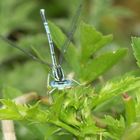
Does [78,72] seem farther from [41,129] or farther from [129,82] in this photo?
[129,82]

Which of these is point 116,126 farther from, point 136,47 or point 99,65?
point 99,65

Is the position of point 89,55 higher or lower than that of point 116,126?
higher

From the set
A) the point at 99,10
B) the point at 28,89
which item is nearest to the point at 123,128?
the point at 28,89

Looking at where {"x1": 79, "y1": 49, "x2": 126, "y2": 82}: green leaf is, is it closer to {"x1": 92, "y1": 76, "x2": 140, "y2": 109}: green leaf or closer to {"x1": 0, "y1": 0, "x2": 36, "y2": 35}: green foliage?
{"x1": 92, "y1": 76, "x2": 140, "y2": 109}: green leaf

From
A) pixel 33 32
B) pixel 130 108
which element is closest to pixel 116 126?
pixel 130 108

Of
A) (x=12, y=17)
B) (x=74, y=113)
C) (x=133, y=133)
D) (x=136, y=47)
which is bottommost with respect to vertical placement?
(x=133, y=133)

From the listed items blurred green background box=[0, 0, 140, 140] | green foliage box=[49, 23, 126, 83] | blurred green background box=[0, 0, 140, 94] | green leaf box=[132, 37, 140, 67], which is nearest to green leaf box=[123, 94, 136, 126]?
green leaf box=[132, 37, 140, 67]

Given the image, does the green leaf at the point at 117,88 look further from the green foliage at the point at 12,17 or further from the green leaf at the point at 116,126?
the green foliage at the point at 12,17

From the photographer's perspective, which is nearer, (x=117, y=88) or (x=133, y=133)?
(x=133, y=133)

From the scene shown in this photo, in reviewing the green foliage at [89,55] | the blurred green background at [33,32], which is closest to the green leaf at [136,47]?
the green foliage at [89,55]
